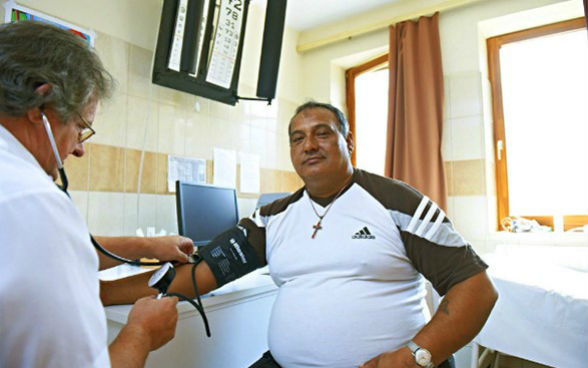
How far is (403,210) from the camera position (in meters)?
1.23

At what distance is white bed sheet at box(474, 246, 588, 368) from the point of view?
→ 124 centimetres

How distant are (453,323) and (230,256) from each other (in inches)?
27.7

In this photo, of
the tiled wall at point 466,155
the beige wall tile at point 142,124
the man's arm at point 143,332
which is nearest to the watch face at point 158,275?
the man's arm at point 143,332

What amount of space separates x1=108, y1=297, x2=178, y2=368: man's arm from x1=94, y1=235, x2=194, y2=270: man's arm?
41 centimetres

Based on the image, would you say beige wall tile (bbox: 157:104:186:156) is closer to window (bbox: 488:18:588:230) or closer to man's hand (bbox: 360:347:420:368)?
man's hand (bbox: 360:347:420:368)

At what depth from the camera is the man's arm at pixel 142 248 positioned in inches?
50.7

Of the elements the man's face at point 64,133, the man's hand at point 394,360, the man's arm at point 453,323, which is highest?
the man's face at point 64,133

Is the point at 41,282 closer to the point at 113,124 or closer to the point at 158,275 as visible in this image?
the point at 158,275

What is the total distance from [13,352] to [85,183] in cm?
153

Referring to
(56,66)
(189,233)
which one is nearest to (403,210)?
(56,66)

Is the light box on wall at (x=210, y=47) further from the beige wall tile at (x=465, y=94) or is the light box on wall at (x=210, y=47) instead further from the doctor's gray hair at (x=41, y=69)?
the doctor's gray hair at (x=41, y=69)

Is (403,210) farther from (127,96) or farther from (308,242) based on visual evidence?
(127,96)

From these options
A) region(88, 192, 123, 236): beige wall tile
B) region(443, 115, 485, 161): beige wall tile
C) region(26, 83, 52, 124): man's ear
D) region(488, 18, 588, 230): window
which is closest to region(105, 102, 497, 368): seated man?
region(26, 83, 52, 124): man's ear

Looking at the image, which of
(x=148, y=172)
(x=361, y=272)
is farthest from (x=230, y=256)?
(x=148, y=172)
